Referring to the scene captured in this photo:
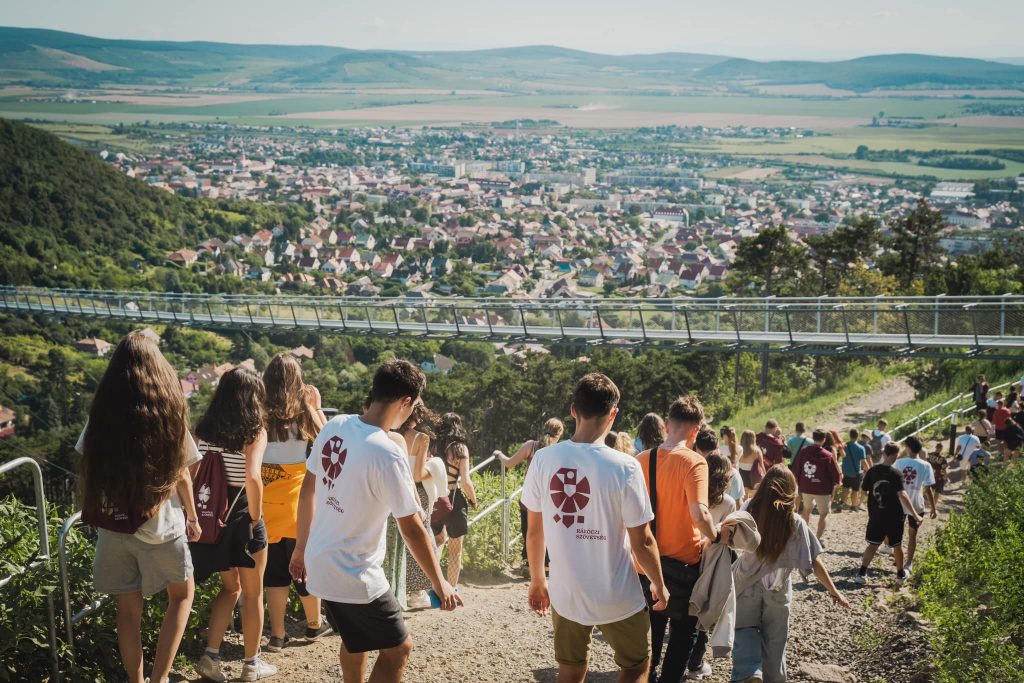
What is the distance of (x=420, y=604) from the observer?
607cm

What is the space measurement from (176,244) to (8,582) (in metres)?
85.4

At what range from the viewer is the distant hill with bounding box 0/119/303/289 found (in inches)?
2830

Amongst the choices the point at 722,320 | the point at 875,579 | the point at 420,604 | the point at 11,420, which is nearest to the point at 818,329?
the point at 722,320

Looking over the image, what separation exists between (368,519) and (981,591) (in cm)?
417

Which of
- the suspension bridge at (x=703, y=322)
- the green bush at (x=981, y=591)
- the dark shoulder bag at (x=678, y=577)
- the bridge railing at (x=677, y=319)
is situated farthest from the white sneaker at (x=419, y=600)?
the bridge railing at (x=677, y=319)

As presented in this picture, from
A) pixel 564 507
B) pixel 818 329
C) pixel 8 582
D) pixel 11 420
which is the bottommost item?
pixel 11 420

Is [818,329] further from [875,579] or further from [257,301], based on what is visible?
[257,301]

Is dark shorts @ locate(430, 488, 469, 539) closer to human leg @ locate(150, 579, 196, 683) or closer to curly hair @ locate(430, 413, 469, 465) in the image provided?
curly hair @ locate(430, 413, 469, 465)

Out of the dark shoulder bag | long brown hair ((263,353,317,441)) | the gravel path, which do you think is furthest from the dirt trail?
long brown hair ((263,353,317,441))

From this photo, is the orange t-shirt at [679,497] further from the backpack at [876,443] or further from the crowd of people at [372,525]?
the backpack at [876,443]

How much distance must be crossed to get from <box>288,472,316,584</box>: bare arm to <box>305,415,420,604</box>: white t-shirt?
0.24 meters

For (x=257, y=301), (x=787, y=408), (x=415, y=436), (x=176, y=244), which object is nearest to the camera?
(x=415, y=436)

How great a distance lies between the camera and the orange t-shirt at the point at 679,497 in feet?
14.1

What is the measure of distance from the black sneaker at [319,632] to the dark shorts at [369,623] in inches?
61.3
